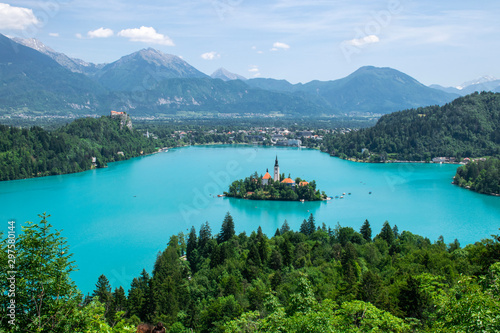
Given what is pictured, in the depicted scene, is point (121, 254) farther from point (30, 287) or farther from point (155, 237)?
point (30, 287)

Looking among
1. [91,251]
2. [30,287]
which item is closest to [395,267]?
[30,287]

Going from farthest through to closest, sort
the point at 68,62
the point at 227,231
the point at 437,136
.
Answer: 1. the point at 68,62
2. the point at 437,136
3. the point at 227,231

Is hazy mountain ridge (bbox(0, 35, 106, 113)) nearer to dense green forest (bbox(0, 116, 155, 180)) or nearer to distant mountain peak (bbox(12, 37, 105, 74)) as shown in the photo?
distant mountain peak (bbox(12, 37, 105, 74))

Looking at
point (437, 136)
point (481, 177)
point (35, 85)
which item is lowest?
point (481, 177)

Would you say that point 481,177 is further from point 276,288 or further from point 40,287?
point 40,287

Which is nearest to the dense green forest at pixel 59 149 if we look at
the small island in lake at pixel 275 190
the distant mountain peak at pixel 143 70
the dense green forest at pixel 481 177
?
the small island in lake at pixel 275 190

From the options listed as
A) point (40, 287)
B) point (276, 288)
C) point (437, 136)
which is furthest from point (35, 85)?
point (40, 287)
